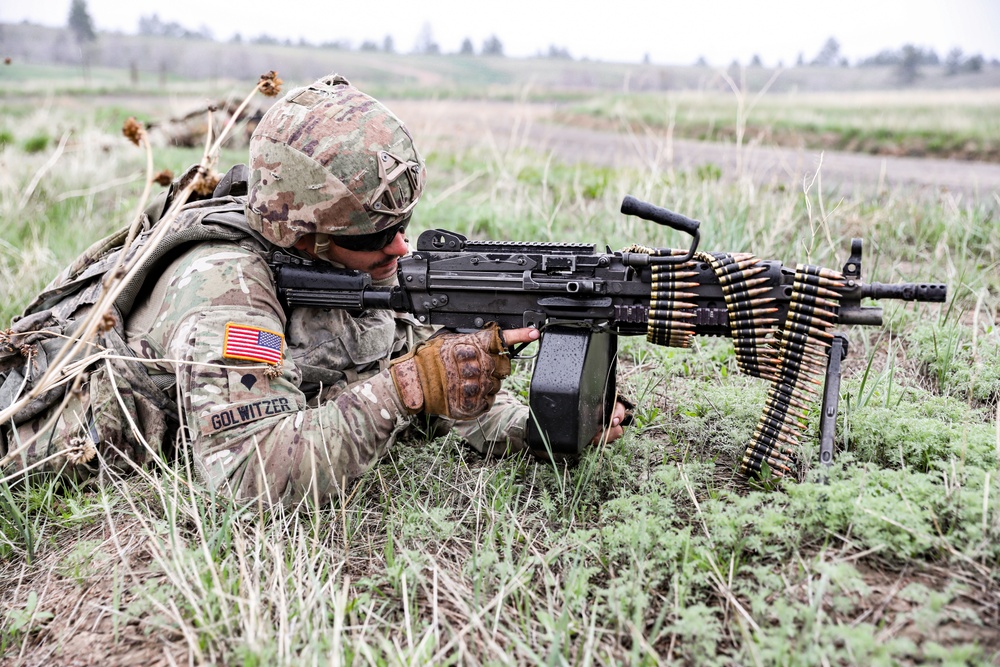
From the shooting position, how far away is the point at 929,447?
10.7ft

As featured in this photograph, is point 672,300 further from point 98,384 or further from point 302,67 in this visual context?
point 302,67

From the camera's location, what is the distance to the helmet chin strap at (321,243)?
3424 mm

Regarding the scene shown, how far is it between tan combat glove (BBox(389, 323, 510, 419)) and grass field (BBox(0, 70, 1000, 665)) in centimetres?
36

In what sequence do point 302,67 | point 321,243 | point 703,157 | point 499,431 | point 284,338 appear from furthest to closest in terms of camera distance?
1. point 302,67
2. point 703,157
3. point 499,431
4. point 284,338
5. point 321,243

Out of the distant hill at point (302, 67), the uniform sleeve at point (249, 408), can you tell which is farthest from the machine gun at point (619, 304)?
the distant hill at point (302, 67)

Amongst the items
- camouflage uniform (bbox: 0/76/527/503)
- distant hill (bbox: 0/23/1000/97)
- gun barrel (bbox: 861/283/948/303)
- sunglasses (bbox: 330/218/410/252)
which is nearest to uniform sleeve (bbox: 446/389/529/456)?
camouflage uniform (bbox: 0/76/527/503)

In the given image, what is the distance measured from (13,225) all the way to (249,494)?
19.3 feet

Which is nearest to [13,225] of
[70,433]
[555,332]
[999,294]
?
[70,433]

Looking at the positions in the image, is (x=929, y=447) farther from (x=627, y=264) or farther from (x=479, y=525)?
(x=479, y=525)

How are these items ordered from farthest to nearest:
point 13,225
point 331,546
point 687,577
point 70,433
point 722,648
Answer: point 13,225, point 70,433, point 331,546, point 687,577, point 722,648

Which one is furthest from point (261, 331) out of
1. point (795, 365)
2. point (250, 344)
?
point (795, 365)

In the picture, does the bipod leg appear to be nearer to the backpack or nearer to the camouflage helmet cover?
the camouflage helmet cover

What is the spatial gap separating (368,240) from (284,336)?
614 mm

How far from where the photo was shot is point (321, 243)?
343 centimetres
